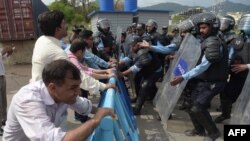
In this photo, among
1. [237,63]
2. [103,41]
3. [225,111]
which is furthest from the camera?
[103,41]

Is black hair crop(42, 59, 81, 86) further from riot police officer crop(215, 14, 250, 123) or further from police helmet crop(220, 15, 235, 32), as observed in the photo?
police helmet crop(220, 15, 235, 32)

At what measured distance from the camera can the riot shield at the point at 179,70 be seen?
464 cm

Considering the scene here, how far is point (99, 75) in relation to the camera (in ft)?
13.2

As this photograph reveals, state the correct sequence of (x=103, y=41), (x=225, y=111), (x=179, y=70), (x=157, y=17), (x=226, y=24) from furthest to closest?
(x=157, y=17) < (x=103, y=41) < (x=226, y=24) < (x=225, y=111) < (x=179, y=70)

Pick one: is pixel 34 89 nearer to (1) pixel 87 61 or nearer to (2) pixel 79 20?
(1) pixel 87 61

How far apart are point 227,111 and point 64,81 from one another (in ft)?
14.1

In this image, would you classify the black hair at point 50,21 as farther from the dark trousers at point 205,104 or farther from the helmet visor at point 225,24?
the helmet visor at point 225,24

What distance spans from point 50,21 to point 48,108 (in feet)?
4.71

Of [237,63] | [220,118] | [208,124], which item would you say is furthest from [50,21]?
[220,118]

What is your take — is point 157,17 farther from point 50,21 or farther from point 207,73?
point 50,21

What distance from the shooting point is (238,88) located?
546 centimetres

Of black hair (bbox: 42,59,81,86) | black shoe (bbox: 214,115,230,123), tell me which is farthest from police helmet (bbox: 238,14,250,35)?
black hair (bbox: 42,59,81,86)

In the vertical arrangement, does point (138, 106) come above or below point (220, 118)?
above

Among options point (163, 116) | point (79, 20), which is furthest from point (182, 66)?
point (79, 20)
